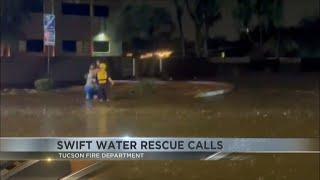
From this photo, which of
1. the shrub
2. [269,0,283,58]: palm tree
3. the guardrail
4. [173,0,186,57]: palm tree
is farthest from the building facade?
[269,0,283,58]: palm tree

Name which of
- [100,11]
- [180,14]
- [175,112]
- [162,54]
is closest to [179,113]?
[175,112]

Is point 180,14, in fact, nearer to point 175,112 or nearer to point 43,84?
point 175,112

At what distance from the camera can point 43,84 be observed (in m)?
2.18

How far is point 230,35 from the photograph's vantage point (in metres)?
2.12

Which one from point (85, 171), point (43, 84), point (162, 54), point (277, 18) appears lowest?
point (85, 171)

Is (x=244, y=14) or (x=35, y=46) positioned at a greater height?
(x=244, y=14)

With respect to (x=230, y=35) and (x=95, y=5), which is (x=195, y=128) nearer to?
(x=230, y=35)

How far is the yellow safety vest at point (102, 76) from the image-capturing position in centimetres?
214

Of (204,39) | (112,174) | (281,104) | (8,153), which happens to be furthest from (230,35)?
(8,153)

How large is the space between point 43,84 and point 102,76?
224 mm

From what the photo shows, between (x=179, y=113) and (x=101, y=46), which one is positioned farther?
(x=179, y=113)

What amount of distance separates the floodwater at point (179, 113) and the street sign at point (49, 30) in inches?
7.5

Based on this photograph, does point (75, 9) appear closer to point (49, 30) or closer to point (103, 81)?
point (49, 30)

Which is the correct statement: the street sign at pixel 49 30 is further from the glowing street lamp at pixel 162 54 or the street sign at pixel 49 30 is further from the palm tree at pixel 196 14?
the palm tree at pixel 196 14
